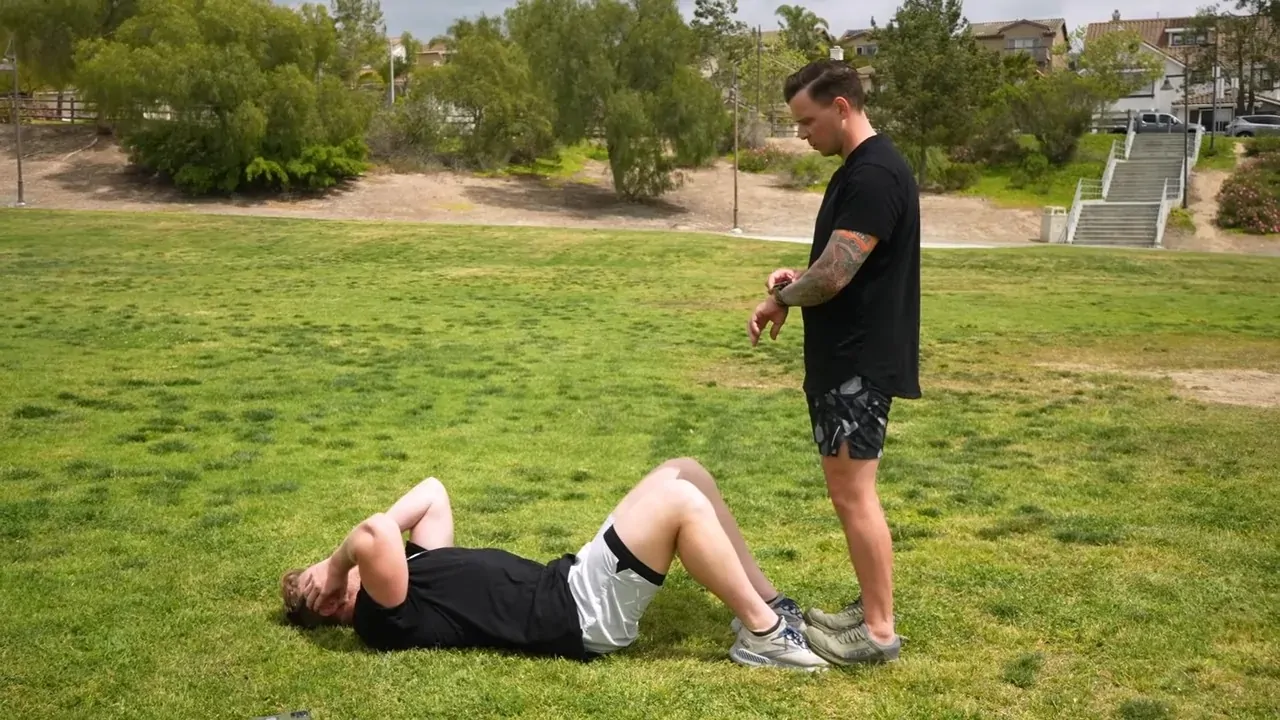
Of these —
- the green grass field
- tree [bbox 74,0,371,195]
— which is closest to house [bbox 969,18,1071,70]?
tree [bbox 74,0,371,195]

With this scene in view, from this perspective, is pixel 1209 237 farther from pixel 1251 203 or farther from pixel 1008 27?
pixel 1008 27

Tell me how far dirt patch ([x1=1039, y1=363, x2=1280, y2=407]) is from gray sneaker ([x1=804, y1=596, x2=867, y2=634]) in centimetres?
639

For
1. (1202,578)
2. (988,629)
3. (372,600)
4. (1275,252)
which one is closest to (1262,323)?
(1202,578)

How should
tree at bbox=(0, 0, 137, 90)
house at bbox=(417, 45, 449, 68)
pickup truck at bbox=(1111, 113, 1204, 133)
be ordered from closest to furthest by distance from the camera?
1. tree at bbox=(0, 0, 137, 90)
2. pickup truck at bbox=(1111, 113, 1204, 133)
3. house at bbox=(417, 45, 449, 68)

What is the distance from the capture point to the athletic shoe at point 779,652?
376 centimetres

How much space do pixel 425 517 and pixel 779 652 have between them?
139cm

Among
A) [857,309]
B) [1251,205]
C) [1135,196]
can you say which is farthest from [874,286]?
[1135,196]

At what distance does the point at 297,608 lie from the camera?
13.4ft

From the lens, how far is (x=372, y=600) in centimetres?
381

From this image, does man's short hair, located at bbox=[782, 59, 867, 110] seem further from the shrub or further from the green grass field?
the shrub

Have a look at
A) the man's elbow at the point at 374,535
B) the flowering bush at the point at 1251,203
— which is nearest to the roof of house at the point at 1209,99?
the flowering bush at the point at 1251,203

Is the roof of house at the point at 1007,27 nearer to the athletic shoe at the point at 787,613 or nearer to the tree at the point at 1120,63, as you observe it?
the tree at the point at 1120,63

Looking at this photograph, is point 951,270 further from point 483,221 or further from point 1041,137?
point 1041,137

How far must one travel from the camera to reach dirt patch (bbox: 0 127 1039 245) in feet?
113
